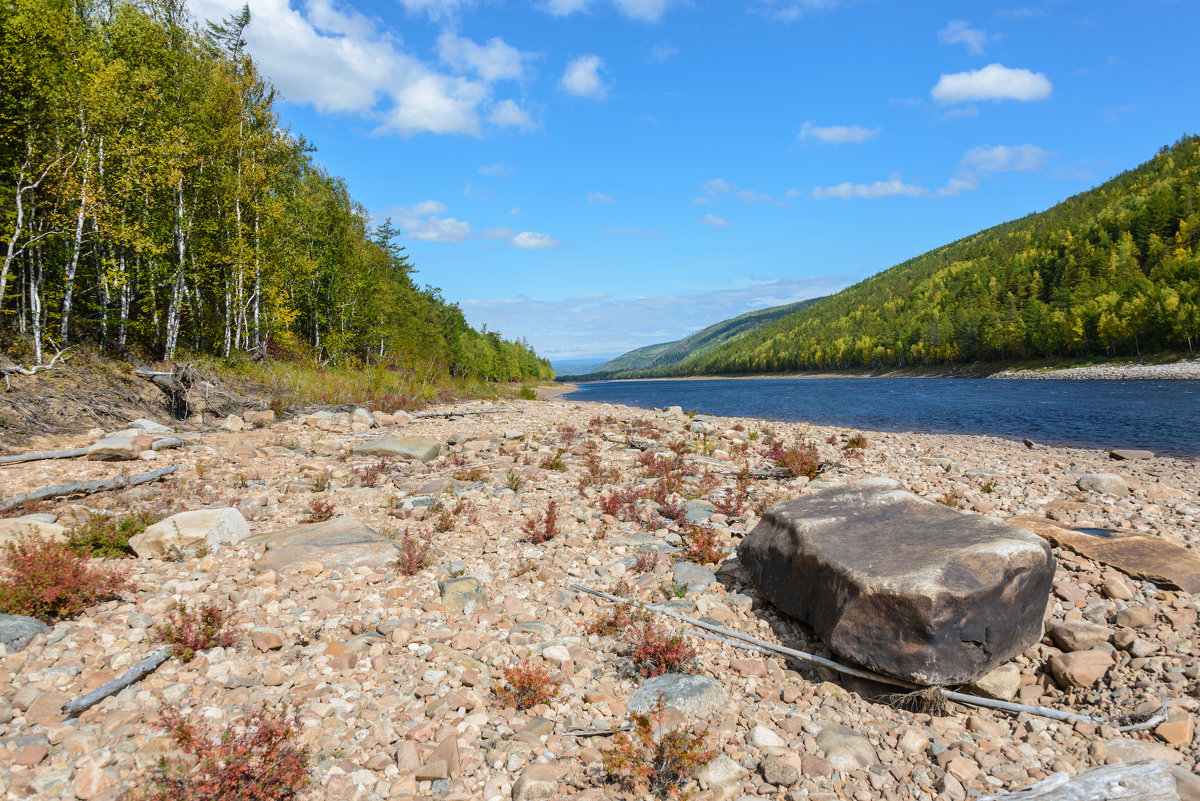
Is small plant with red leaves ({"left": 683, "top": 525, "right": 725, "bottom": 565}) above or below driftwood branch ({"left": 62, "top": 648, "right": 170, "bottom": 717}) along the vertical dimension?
below

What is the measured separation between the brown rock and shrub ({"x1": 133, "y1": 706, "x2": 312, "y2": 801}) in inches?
231

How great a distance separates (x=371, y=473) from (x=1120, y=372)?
9576 centimetres

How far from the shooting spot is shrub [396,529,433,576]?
6205mm

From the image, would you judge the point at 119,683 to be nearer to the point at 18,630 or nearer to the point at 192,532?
the point at 18,630

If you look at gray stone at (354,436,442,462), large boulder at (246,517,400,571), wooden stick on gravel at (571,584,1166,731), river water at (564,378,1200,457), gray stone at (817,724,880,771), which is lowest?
river water at (564,378,1200,457)

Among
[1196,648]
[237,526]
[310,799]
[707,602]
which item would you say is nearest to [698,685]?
[707,602]

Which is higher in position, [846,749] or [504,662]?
[504,662]

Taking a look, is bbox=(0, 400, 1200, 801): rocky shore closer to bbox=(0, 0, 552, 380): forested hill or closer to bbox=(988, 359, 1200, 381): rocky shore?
bbox=(0, 0, 552, 380): forested hill

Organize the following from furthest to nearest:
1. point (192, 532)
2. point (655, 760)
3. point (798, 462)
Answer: point (798, 462) < point (192, 532) < point (655, 760)

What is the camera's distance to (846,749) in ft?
12.5

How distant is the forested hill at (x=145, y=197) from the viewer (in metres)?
13.6

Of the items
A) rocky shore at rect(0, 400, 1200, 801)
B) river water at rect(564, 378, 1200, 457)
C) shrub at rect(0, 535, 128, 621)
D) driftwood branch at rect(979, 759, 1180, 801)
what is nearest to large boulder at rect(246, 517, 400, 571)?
rocky shore at rect(0, 400, 1200, 801)

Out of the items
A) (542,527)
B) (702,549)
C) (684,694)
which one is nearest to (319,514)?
(542,527)

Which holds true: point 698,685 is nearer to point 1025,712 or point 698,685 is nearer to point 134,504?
point 1025,712
